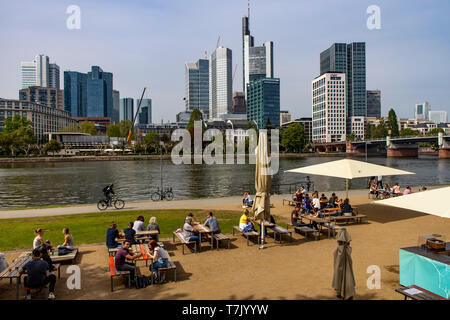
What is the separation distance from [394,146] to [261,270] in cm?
14382

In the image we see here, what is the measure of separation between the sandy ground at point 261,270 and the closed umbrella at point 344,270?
418 mm

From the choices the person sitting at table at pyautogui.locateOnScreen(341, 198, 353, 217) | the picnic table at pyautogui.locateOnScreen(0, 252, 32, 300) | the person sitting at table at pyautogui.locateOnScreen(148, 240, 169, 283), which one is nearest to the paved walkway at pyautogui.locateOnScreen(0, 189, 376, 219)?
the person sitting at table at pyautogui.locateOnScreen(341, 198, 353, 217)

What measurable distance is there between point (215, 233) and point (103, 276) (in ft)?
13.7

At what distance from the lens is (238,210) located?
18.2m

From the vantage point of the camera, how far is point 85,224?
14.9 m

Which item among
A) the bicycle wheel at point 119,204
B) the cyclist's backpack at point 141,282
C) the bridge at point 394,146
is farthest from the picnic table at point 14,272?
the bridge at point 394,146

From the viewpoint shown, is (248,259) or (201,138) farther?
(201,138)

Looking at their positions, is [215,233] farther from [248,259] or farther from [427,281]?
[427,281]

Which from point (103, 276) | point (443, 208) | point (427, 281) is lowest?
point (103, 276)

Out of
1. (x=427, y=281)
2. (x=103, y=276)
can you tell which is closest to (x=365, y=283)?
(x=427, y=281)

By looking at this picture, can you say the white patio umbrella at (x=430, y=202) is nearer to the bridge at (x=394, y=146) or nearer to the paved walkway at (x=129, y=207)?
the paved walkway at (x=129, y=207)

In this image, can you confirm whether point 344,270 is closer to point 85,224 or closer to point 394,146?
point 85,224
